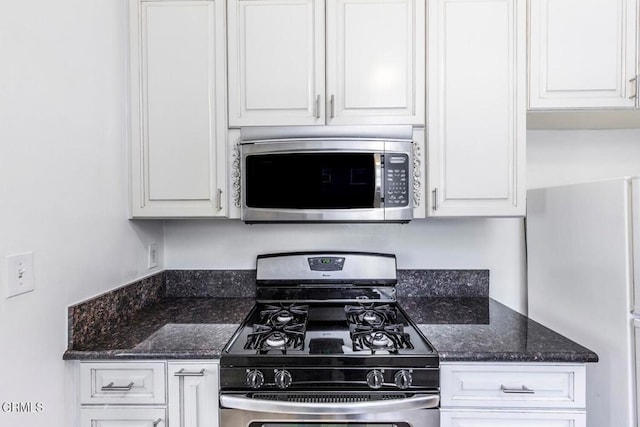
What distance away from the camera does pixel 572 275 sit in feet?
4.91

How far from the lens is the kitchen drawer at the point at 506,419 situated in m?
1.15

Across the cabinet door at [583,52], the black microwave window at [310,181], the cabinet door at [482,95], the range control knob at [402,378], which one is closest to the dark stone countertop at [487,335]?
the range control knob at [402,378]

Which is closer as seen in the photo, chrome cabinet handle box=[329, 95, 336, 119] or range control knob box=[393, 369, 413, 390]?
range control knob box=[393, 369, 413, 390]

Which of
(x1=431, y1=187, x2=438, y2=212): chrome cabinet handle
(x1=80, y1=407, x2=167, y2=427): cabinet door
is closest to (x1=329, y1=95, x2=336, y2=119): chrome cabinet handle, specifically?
(x1=431, y1=187, x2=438, y2=212): chrome cabinet handle

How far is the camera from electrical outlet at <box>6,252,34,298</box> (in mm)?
955

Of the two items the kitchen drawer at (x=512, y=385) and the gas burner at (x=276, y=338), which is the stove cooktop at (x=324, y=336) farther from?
the kitchen drawer at (x=512, y=385)

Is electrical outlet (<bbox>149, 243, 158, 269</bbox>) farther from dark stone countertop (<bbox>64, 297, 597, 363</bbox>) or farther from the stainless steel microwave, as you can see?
the stainless steel microwave

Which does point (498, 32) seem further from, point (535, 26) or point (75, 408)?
point (75, 408)

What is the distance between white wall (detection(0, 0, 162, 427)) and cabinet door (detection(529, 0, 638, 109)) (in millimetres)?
1676

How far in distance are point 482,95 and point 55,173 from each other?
5.07 ft

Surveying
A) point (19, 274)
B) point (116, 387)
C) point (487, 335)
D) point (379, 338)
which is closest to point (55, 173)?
point (19, 274)

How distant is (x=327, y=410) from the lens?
1.10m

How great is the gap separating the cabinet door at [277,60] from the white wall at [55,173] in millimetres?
482

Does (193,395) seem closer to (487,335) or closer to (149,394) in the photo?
(149,394)
